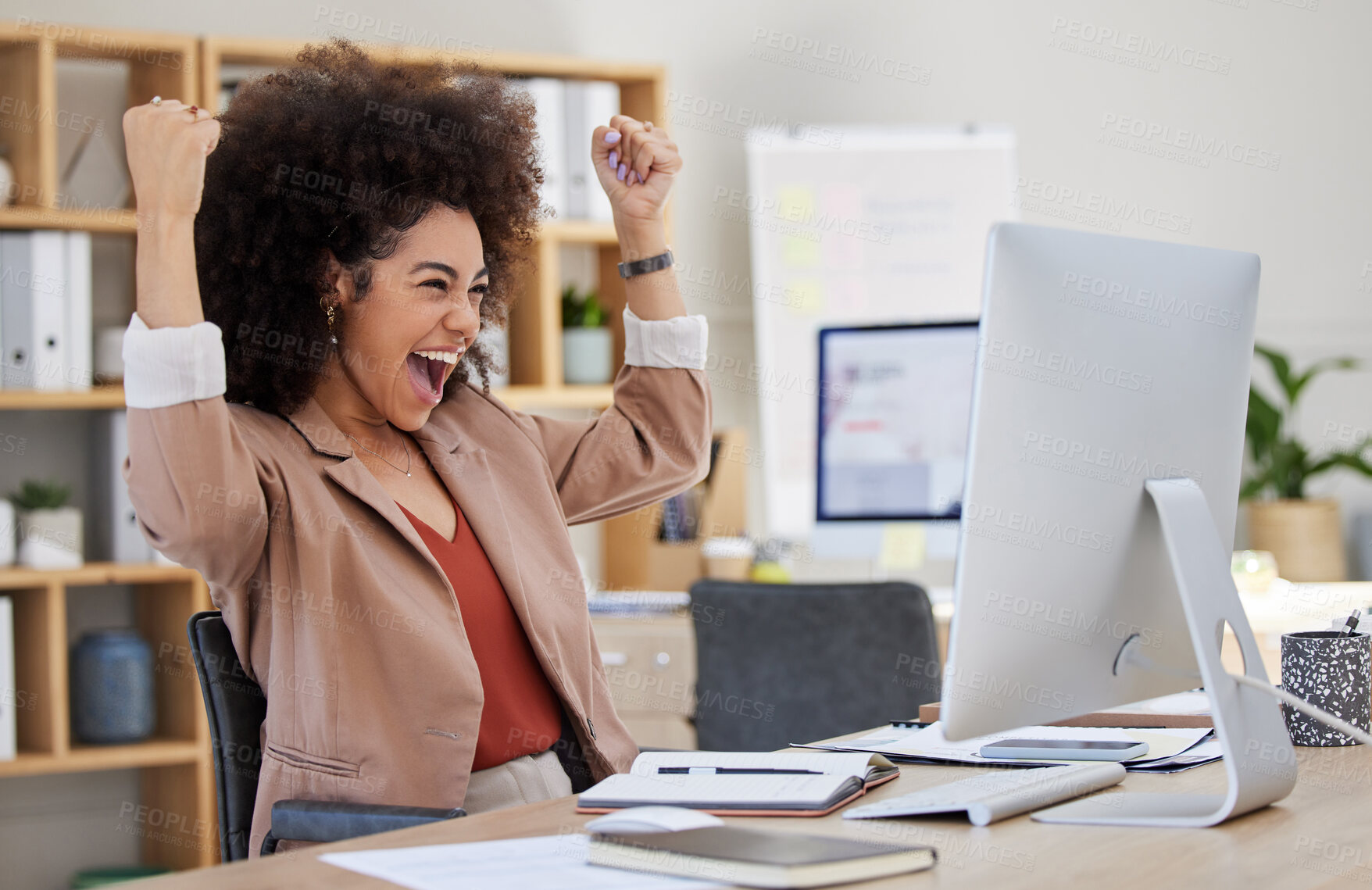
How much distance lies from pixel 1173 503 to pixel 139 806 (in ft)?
9.32

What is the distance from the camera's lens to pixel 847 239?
3633mm

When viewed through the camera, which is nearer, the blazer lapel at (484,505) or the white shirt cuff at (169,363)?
the white shirt cuff at (169,363)

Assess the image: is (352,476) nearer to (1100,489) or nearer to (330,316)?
(330,316)

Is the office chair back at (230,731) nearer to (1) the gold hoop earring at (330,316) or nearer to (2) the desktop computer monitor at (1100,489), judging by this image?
(1) the gold hoop earring at (330,316)

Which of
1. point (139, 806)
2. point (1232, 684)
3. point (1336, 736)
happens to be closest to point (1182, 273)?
point (1232, 684)

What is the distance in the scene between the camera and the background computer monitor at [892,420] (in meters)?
3.21

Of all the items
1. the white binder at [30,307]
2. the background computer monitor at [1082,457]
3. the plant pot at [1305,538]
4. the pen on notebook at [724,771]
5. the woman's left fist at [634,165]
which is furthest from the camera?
the plant pot at [1305,538]

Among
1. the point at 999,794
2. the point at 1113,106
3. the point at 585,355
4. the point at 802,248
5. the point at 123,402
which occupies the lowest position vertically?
the point at 999,794

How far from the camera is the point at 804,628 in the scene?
7.78 feet

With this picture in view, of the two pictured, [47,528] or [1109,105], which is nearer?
[47,528]

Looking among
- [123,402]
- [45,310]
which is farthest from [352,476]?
[45,310]

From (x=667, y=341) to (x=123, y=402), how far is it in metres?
1.50

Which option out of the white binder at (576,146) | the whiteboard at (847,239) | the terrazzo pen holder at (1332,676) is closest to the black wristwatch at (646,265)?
the terrazzo pen holder at (1332,676)

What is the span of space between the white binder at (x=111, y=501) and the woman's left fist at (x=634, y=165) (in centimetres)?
159
